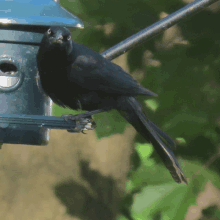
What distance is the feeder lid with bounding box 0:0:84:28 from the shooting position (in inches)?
116

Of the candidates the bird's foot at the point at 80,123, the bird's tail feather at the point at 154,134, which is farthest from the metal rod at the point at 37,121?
the bird's tail feather at the point at 154,134

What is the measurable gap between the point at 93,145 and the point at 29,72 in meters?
1.56

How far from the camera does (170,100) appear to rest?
391 centimetres

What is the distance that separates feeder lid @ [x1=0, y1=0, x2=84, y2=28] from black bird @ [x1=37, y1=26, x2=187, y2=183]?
0.50 feet

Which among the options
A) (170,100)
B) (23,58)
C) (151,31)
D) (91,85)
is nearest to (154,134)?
(91,85)

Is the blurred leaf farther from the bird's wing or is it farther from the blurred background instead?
the bird's wing

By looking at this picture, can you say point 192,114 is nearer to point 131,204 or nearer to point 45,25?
point 131,204

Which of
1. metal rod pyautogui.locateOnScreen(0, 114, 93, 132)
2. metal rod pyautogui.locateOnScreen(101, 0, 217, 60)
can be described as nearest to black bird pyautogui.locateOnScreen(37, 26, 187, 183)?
metal rod pyautogui.locateOnScreen(101, 0, 217, 60)

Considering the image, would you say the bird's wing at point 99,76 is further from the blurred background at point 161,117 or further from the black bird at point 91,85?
the blurred background at point 161,117

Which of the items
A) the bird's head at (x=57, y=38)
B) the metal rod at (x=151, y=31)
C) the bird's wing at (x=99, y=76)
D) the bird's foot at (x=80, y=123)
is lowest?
the bird's foot at (x=80, y=123)

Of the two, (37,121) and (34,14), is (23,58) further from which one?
(37,121)

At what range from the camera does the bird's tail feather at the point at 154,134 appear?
10.3 feet

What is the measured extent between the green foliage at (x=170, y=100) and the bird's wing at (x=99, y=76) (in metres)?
0.80

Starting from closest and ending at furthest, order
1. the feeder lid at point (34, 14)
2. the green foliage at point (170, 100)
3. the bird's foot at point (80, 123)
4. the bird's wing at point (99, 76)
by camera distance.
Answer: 1. the bird's foot at point (80, 123)
2. the feeder lid at point (34, 14)
3. the bird's wing at point (99, 76)
4. the green foliage at point (170, 100)
